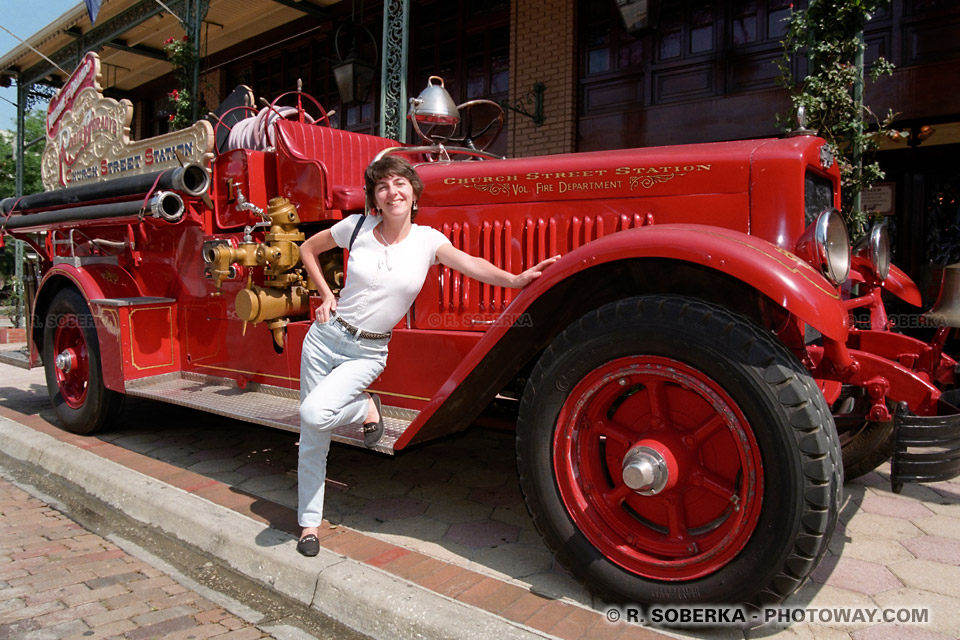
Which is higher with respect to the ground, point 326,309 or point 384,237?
point 384,237

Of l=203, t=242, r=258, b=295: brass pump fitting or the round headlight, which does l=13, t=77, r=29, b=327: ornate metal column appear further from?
the round headlight

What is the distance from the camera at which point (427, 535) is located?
280 cm

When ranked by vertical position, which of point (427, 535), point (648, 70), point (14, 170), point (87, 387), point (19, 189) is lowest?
point (427, 535)

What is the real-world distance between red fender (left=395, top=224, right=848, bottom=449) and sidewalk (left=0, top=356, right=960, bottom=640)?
3.21ft

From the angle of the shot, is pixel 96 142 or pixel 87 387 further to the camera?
pixel 96 142

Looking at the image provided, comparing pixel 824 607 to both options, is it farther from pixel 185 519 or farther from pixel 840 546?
pixel 185 519

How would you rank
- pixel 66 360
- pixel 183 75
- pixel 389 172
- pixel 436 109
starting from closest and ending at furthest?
pixel 389 172 < pixel 436 109 < pixel 66 360 < pixel 183 75

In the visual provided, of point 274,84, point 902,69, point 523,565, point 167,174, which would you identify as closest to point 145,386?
point 167,174

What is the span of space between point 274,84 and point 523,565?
1093 cm

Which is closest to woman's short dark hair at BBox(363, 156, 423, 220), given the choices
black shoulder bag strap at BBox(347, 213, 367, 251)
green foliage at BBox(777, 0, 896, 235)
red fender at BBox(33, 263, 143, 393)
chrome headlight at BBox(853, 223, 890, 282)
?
black shoulder bag strap at BBox(347, 213, 367, 251)

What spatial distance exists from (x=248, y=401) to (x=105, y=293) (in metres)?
1.64

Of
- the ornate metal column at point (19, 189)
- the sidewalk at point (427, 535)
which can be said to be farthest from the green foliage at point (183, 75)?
the sidewalk at point (427, 535)

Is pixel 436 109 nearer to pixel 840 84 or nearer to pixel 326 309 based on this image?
pixel 326 309

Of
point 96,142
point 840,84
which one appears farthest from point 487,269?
point 96,142
